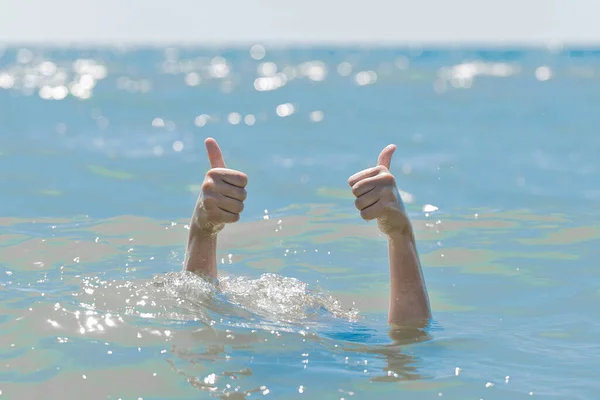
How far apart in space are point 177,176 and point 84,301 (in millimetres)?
4854

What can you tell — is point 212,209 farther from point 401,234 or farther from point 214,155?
point 401,234

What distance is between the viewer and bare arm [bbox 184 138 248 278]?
3787 mm

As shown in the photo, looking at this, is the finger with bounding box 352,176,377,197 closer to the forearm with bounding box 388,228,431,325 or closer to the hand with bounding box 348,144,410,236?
the hand with bounding box 348,144,410,236

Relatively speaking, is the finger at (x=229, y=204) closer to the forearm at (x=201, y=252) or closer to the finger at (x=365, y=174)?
the forearm at (x=201, y=252)

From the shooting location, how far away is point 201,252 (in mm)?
4168

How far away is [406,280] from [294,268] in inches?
74.5

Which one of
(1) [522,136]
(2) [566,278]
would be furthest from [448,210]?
(1) [522,136]

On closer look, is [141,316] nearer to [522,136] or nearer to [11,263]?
[11,263]

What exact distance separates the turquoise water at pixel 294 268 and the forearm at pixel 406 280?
14cm

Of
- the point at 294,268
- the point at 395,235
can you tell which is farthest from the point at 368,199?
the point at 294,268

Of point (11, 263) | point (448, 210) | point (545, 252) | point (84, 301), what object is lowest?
point (84, 301)

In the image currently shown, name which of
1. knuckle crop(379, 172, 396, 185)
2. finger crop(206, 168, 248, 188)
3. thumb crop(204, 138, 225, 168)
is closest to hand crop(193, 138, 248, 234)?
finger crop(206, 168, 248, 188)

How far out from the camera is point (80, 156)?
33.9ft

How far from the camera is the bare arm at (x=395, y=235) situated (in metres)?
3.67
